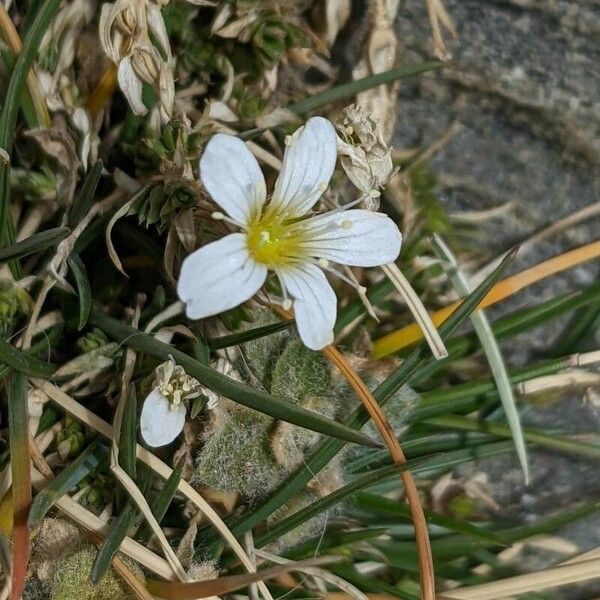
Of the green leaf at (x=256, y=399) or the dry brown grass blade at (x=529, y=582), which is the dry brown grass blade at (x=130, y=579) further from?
the dry brown grass blade at (x=529, y=582)

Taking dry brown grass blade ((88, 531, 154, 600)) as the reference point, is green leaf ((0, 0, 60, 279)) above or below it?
above

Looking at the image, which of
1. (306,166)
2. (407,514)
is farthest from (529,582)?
(306,166)

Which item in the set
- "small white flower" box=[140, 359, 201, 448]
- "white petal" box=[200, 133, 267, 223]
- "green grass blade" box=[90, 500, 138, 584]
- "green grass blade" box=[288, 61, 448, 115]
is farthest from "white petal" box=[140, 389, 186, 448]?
"green grass blade" box=[288, 61, 448, 115]

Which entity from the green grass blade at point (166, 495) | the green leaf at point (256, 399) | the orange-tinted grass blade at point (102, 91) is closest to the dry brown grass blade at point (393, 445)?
the green leaf at point (256, 399)

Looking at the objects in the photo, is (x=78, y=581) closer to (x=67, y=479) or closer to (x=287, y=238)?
(x=67, y=479)

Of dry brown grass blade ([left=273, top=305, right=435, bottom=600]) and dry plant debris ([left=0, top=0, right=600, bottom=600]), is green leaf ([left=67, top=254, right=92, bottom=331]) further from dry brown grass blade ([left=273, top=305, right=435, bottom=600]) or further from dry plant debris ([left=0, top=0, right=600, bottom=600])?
dry brown grass blade ([left=273, top=305, right=435, bottom=600])

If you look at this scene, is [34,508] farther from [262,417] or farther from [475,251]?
[475,251]
